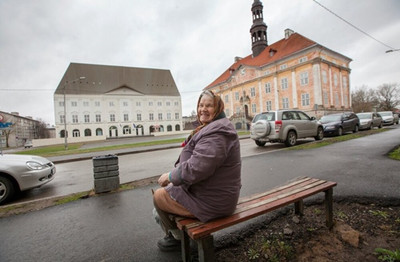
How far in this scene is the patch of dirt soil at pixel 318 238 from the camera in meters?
2.12

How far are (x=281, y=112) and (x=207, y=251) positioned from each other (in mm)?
9860

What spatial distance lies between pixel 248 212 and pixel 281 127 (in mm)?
8907

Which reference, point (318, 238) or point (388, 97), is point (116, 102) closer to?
point (318, 238)

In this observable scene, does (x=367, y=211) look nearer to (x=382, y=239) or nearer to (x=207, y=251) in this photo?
(x=382, y=239)

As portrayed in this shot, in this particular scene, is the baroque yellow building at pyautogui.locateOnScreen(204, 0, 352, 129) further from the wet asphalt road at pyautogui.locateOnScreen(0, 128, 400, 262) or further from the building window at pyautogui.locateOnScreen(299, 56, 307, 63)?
the wet asphalt road at pyautogui.locateOnScreen(0, 128, 400, 262)

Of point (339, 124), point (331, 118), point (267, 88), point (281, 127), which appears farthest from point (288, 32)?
point (281, 127)

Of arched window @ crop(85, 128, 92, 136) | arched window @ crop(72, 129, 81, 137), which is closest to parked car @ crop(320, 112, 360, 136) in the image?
arched window @ crop(85, 128, 92, 136)

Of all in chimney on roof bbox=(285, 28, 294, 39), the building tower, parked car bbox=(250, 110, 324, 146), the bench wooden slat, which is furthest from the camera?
the building tower

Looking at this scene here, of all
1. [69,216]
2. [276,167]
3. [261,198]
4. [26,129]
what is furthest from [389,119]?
[26,129]

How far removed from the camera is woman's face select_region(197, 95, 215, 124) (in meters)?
2.07

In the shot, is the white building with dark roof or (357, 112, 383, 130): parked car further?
the white building with dark roof

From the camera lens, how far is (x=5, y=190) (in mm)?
4691

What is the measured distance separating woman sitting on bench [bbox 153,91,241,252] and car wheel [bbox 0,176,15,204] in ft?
16.3

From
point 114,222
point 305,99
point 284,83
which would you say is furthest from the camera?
point 284,83
